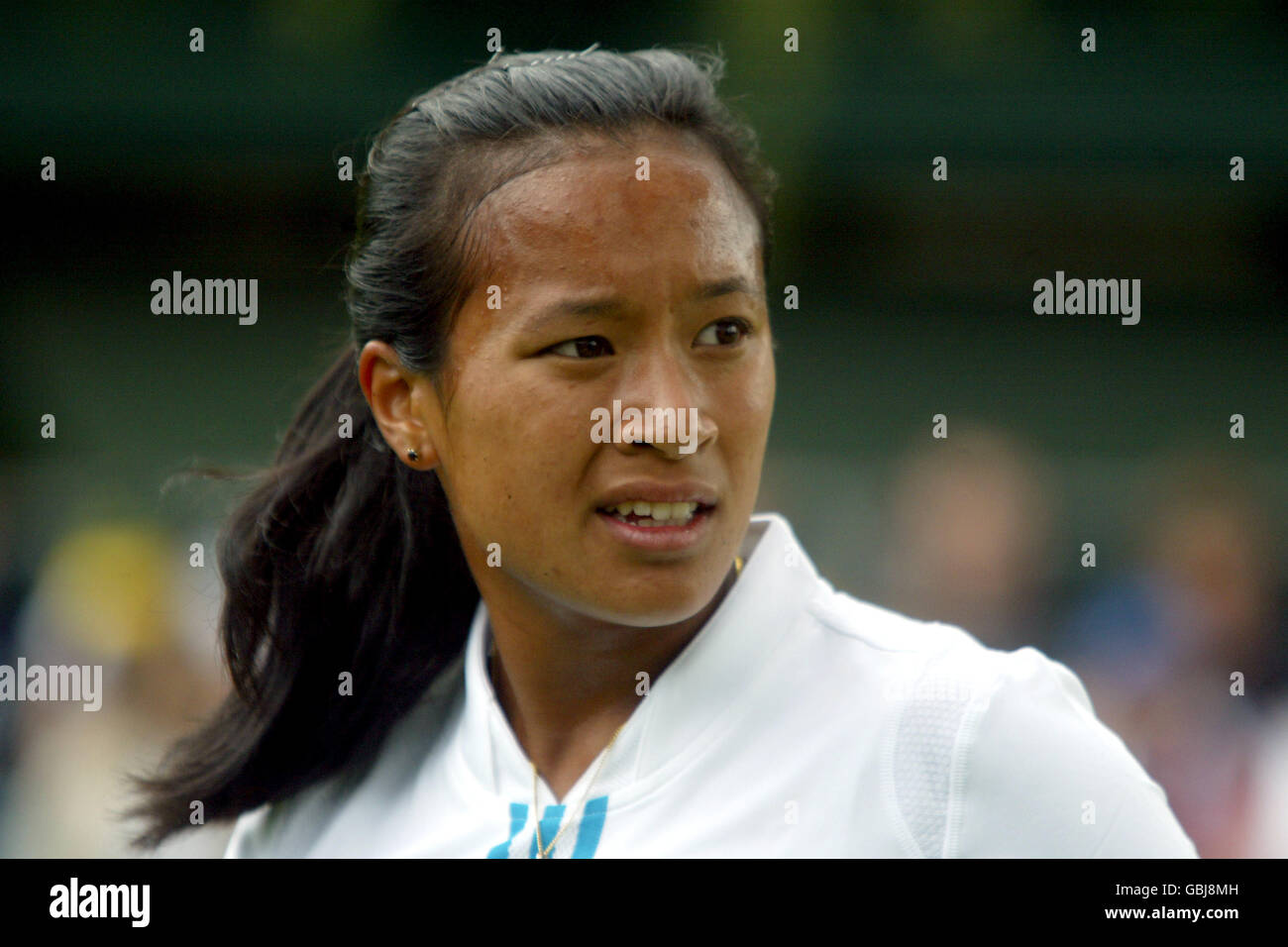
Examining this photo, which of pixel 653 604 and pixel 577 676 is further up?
pixel 653 604

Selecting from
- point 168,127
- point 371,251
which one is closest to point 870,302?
point 168,127

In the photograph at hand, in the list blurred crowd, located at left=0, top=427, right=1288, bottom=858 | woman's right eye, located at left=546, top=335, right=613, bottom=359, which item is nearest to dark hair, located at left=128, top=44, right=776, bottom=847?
woman's right eye, located at left=546, top=335, right=613, bottom=359

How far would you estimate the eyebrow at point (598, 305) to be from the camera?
5.49 ft

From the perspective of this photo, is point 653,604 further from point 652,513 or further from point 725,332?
point 725,332

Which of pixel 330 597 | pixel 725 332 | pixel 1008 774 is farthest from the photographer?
pixel 330 597

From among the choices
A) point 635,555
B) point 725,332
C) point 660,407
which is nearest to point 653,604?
point 635,555

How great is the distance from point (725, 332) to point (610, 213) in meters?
0.22

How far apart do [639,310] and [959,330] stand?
479 centimetres

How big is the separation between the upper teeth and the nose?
0.07 metres

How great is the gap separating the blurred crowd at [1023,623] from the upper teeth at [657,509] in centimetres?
249

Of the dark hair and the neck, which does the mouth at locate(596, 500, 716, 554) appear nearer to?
the neck

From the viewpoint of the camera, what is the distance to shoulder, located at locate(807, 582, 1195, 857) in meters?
1.55

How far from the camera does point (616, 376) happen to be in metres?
1.69

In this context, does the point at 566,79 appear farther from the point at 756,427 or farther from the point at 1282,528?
the point at 1282,528
